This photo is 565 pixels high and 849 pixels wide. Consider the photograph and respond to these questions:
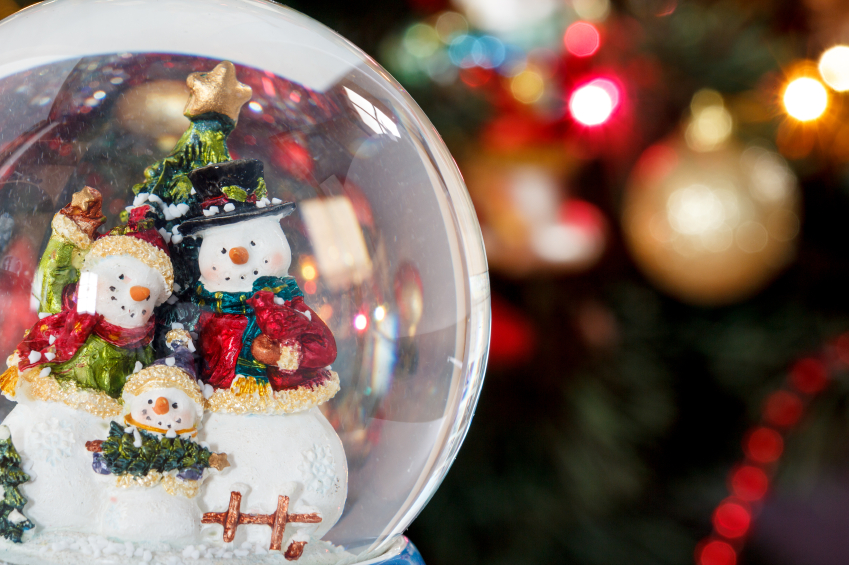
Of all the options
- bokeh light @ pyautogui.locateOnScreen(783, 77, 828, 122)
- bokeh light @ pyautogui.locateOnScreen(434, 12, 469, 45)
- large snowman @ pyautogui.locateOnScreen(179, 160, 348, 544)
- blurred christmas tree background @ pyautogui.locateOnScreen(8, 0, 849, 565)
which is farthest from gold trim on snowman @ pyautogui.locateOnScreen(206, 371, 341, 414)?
bokeh light @ pyautogui.locateOnScreen(783, 77, 828, 122)

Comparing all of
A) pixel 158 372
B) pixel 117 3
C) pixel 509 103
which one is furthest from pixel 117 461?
pixel 509 103

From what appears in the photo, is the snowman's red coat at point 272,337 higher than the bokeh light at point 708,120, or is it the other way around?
the bokeh light at point 708,120

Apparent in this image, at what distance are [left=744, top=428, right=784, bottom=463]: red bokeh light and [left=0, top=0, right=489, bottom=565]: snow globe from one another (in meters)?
0.90

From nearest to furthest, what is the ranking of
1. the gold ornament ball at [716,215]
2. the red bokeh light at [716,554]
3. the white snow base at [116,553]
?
the white snow base at [116,553] < the gold ornament ball at [716,215] < the red bokeh light at [716,554]

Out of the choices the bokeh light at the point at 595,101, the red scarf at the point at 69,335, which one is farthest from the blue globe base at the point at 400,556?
the bokeh light at the point at 595,101

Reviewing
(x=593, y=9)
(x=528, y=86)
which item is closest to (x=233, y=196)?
(x=528, y=86)

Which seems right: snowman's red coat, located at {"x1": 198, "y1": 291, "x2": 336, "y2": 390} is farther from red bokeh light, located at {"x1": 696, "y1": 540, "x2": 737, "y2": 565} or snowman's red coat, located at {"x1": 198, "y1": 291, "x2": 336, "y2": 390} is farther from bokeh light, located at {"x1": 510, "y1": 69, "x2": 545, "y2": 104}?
red bokeh light, located at {"x1": 696, "y1": 540, "x2": 737, "y2": 565}

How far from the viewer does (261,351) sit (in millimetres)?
524

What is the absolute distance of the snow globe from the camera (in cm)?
48

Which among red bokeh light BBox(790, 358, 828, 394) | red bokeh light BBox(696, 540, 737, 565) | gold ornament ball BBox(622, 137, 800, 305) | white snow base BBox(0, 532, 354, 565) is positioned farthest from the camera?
red bokeh light BBox(696, 540, 737, 565)

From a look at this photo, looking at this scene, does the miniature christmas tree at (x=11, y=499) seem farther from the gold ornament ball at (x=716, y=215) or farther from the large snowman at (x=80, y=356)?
the gold ornament ball at (x=716, y=215)

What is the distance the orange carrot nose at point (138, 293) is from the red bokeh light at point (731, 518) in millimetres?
1154

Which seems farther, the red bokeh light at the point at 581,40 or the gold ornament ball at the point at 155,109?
the red bokeh light at the point at 581,40

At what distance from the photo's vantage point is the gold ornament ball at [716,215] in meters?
1.09
